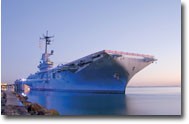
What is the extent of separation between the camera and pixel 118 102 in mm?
2859

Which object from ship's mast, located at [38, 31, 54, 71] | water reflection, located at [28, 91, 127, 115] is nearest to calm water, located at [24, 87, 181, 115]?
water reflection, located at [28, 91, 127, 115]

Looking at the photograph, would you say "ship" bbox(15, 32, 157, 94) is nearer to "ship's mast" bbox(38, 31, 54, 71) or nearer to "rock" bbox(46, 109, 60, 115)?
"ship's mast" bbox(38, 31, 54, 71)

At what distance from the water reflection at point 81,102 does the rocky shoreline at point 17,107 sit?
4cm

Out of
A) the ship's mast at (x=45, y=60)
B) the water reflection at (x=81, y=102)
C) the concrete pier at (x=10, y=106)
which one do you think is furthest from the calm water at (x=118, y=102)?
the ship's mast at (x=45, y=60)

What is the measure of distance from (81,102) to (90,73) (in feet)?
0.92

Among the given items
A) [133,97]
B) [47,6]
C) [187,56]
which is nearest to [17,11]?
[47,6]

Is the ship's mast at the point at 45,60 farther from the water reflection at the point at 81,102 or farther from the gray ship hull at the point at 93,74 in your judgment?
the water reflection at the point at 81,102

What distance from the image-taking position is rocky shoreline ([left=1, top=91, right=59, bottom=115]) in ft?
9.14

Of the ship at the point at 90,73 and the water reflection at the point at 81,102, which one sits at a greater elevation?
the ship at the point at 90,73

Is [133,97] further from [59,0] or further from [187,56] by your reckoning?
[59,0]

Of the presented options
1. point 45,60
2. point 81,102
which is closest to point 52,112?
point 81,102

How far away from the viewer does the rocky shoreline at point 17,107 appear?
9.14 ft

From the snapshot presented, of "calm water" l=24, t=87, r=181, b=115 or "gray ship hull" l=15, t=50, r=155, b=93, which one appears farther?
"gray ship hull" l=15, t=50, r=155, b=93

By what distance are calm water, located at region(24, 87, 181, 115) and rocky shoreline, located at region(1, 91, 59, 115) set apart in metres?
0.05
